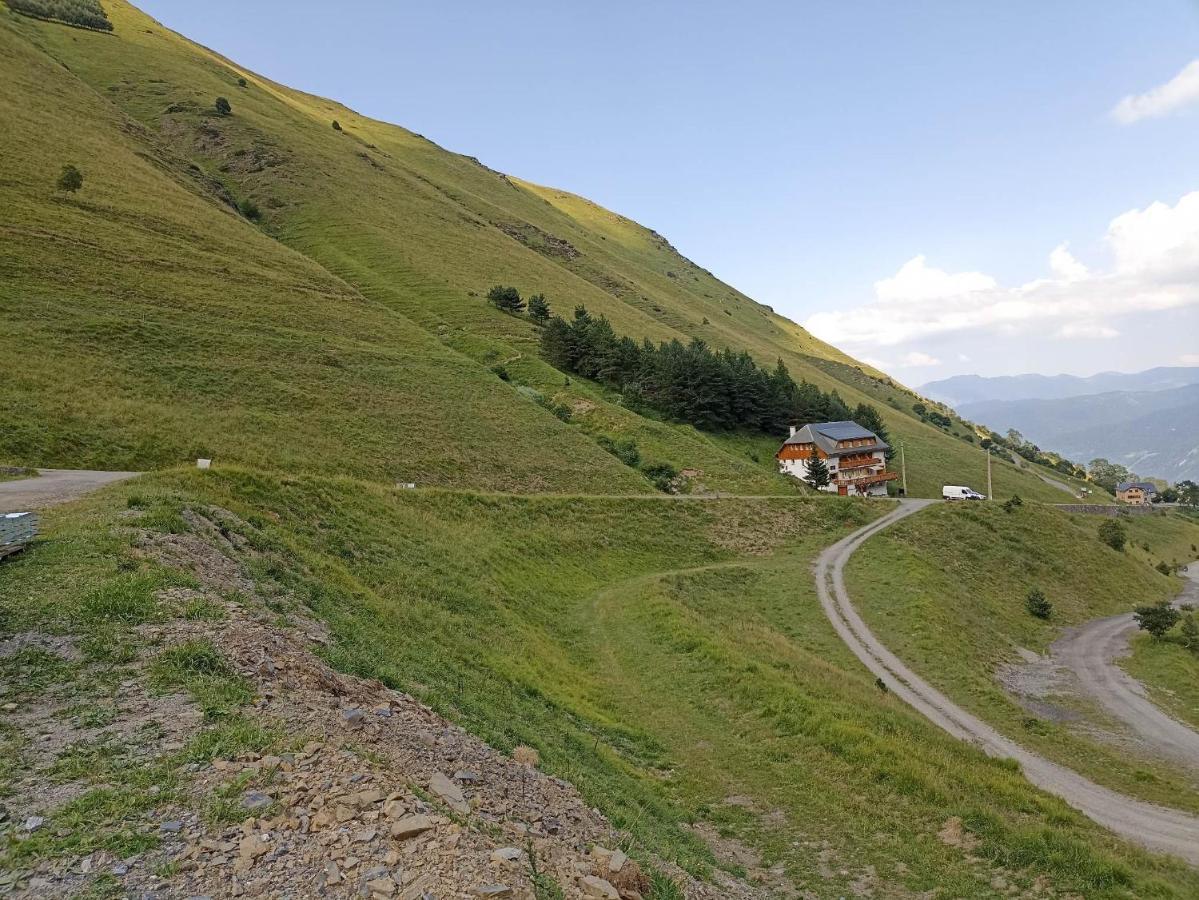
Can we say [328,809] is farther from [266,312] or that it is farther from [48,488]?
[266,312]

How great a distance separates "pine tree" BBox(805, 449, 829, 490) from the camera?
71.9m

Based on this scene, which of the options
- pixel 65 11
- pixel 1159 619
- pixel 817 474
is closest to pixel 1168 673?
pixel 1159 619

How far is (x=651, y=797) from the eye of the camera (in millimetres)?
13688

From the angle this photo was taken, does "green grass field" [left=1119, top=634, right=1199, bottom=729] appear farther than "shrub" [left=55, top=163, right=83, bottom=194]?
No

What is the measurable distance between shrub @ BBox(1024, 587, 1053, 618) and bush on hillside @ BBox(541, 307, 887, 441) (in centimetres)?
4192

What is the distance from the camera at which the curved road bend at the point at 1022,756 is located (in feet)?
53.4

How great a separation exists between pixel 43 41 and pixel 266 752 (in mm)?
163943

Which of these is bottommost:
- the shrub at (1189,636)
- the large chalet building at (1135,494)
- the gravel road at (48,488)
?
the gravel road at (48,488)

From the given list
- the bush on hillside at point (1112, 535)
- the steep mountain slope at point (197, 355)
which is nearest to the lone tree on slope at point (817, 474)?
the bush on hillside at point (1112, 535)

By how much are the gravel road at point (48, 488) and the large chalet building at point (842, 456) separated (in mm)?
67784

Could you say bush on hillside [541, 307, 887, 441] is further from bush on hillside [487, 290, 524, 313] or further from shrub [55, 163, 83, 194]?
shrub [55, 163, 83, 194]

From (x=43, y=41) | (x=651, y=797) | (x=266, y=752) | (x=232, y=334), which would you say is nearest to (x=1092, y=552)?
(x=651, y=797)

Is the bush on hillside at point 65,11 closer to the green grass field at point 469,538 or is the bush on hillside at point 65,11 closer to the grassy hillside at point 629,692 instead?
the green grass field at point 469,538

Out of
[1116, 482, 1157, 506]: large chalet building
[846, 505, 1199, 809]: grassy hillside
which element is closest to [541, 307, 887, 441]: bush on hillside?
[846, 505, 1199, 809]: grassy hillside
